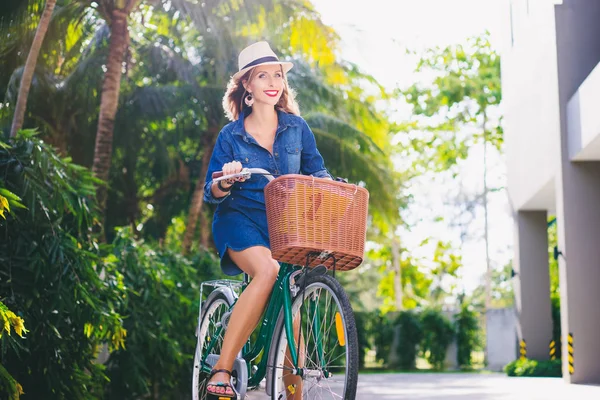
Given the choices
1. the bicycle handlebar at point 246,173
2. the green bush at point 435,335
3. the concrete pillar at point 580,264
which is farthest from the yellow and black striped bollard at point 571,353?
the green bush at point 435,335

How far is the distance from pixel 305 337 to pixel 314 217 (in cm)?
62

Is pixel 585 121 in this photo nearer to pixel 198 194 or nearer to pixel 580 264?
pixel 580 264

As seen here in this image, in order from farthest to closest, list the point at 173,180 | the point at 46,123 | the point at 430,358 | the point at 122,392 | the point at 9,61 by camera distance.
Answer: the point at 430,358, the point at 173,180, the point at 46,123, the point at 9,61, the point at 122,392

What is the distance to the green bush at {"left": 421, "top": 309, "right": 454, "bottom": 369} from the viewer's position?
25.8 meters

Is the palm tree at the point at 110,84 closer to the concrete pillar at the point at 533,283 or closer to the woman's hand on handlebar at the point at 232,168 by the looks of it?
the woman's hand on handlebar at the point at 232,168

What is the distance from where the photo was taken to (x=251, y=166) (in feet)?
15.1

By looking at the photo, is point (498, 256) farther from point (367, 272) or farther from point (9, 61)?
point (9, 61)

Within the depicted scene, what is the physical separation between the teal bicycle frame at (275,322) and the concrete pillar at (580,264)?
10.5m

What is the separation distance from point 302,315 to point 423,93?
26.4 m

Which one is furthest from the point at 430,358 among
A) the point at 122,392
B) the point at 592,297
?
the point at 122,392

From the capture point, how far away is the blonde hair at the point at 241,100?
15.8 feet

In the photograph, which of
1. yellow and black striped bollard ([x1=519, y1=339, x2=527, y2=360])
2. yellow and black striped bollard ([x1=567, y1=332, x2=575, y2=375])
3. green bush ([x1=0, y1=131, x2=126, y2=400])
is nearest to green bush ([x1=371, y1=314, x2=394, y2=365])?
yellow and black striped bollard ([x1=519, y1=339, x2=527, y2=360])

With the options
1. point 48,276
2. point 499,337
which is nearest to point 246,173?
point 48,276

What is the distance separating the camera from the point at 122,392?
11.2 m
